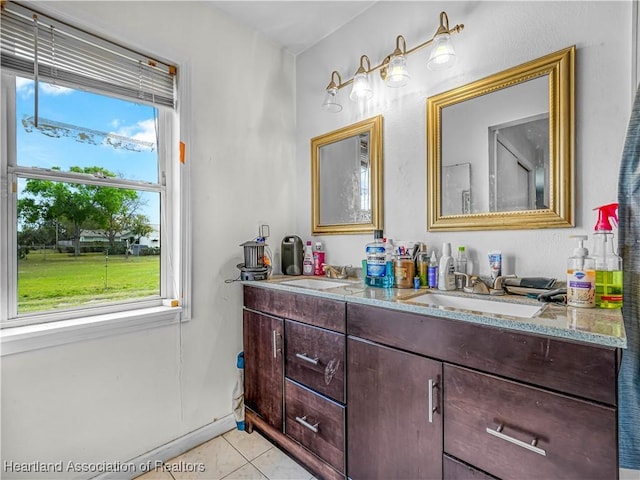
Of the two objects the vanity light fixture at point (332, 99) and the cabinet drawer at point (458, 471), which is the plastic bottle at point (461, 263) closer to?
the cabinet drawer at point (458, 471)

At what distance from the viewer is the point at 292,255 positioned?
2164 millimetres

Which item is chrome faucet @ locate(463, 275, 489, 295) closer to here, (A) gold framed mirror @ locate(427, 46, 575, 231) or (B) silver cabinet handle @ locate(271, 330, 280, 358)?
(A) gold framed mirror @ locate(427, 46, 575, 231)

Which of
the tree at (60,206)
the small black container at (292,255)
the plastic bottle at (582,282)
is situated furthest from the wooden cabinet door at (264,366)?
the plastic bottle at (582,282)

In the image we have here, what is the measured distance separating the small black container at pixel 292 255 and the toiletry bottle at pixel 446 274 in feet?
3.29

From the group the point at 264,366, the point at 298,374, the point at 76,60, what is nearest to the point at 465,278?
the point at 298,374

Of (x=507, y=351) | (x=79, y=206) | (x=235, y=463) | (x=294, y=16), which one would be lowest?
(x=235, y=463)

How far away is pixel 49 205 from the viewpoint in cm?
144

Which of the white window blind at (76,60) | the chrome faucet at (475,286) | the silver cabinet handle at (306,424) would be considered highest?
the white window blind at (76,60)

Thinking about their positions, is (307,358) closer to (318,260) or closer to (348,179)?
(318,260)

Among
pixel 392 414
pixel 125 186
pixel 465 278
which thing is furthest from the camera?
pixel 125 186

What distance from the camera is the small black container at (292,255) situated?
216cm

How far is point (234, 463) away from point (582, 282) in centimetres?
182

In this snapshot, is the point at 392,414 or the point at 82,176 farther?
the point at 82,176

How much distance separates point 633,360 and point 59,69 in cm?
247
